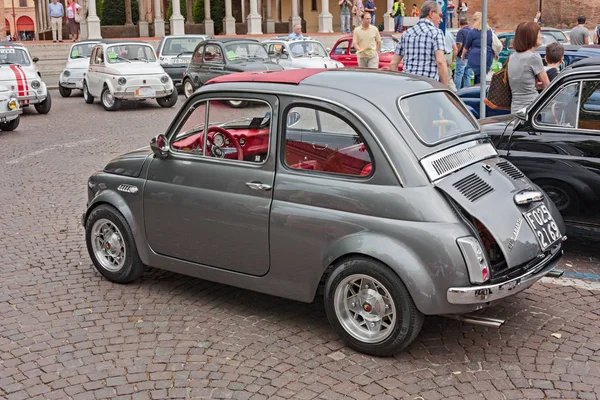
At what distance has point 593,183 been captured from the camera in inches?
240

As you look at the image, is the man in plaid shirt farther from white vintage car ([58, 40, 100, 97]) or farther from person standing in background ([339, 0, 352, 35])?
person standing in background ([339, 0, 352, 35])

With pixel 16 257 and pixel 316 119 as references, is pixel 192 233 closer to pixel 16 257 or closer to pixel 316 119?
pixel 316 119

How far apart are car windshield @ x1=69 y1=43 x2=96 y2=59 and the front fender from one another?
20052 mm

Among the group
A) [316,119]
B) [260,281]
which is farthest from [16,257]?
[316,119]

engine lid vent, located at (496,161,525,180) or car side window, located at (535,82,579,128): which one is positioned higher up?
car side window, located at (535,82,579,128)

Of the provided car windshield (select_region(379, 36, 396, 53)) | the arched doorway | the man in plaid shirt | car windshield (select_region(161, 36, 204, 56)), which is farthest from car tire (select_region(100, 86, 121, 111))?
the arched doorway

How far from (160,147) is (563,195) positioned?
10.9 ft

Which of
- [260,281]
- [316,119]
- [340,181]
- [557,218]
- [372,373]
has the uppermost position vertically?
[316,119]

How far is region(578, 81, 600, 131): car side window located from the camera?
6.30 metres

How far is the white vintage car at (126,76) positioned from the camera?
18.1m

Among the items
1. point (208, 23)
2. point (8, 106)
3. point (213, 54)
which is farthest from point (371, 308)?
point (208, 23)

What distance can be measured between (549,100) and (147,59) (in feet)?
46.5

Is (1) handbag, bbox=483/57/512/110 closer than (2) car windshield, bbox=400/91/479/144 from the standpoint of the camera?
No

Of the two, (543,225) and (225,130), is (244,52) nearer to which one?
(225,130)
